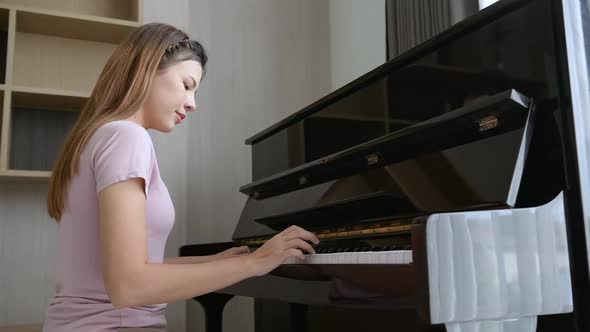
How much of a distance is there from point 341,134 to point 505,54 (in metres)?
0.66

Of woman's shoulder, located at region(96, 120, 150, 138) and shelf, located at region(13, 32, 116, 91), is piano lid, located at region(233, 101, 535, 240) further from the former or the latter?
shelf, located at region(13, 32, 116, 91)

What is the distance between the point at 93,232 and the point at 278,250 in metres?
0.35

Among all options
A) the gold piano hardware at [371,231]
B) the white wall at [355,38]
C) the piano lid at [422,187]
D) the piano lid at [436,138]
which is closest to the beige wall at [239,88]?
the white wall at [355,38]

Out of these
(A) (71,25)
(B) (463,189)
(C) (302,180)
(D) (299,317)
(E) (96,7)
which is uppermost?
(E) (96,7)

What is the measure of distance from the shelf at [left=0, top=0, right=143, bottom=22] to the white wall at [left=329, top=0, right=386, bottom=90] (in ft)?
3.49

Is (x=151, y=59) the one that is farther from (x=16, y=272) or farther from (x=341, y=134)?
(x=16, y=272)

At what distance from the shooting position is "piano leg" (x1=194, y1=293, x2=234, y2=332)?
2.12 m

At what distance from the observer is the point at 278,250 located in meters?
1.14

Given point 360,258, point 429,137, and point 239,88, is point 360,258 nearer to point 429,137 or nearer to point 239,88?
point 429,137

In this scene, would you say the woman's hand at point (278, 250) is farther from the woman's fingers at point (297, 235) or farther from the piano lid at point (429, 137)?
the piano lid at point (429, 137)

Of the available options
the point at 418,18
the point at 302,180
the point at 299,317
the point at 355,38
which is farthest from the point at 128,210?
the point at 355,38

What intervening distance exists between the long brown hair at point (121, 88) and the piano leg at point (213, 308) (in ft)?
3.21

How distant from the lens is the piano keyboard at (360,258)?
3.21 ft

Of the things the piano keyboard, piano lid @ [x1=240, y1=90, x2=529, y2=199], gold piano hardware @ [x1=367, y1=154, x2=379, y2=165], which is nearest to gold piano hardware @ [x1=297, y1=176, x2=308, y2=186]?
piano lid @ [x1=240, y1=90, x2=529, y2=199]
